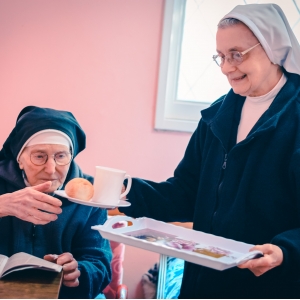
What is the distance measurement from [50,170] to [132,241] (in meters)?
0.61

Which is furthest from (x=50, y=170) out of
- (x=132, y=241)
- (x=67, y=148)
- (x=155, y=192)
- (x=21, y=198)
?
(x=132, y=241)

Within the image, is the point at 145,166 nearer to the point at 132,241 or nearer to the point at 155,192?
the point at 155,192

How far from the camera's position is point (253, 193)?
1.42 meters

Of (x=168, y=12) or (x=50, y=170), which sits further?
(x=168, y=12)

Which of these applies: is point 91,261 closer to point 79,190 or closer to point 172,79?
point 79,190

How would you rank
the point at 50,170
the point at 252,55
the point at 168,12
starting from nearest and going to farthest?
the point at 252,55, the point at 50,170, the point at 168,12

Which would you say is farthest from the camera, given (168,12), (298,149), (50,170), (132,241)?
(168,12)

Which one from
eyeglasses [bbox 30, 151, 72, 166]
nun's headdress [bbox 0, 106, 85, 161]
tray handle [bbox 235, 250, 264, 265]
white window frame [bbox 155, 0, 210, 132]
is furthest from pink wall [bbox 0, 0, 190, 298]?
tray handle [bbox 235, 250, 264, 265]

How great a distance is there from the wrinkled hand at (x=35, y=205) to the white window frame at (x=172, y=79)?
1181 millimetres

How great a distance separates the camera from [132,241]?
120cm

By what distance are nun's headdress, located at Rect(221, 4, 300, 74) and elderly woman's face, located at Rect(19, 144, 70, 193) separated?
2.63 ft

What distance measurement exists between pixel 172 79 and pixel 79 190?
130 cm

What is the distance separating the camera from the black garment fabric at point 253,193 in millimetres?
1386

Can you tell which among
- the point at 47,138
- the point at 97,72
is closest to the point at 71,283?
the point at 47,138
